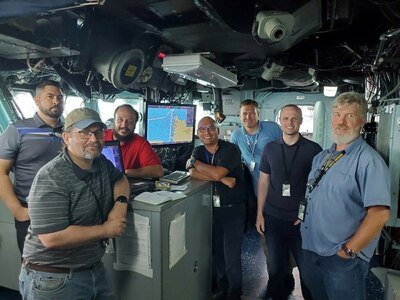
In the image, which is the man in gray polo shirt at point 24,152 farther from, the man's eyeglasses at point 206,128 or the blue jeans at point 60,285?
the man's eyeglasses at point 206,128

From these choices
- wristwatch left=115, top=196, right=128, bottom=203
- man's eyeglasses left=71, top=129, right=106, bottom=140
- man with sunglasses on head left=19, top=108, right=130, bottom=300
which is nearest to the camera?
man with sunglasses on head left=19, top=108, right=130, bottom=300

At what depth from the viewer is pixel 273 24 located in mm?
1817

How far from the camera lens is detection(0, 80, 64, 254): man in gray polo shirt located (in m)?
1.96

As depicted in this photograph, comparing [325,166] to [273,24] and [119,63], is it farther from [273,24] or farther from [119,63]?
[119,63]

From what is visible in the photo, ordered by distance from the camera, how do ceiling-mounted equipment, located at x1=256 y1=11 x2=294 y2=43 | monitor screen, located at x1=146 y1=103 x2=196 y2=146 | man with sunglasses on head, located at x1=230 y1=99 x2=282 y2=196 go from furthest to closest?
monitor screen, located at x1=146 y1=103 x2=196 y2=146, man with sunglasses on head, located at x1=230 y1=99 x2=282 y2=196, ceiling-mounted equipment, located at x1=256 y1=11 x2=294 y2=43

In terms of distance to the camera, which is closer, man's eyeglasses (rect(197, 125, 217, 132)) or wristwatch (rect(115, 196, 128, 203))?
wristwatch (rect(115, 196, 128, 203))

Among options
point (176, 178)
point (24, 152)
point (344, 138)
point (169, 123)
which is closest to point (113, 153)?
point (176, 178)

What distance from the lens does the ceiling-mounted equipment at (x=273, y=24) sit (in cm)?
182

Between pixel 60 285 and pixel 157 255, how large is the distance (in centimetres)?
49

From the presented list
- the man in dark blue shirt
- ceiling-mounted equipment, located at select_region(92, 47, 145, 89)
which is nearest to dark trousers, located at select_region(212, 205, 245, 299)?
the man in dark blue shirt

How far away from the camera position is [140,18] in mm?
2234

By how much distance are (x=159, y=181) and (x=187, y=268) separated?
632 mm

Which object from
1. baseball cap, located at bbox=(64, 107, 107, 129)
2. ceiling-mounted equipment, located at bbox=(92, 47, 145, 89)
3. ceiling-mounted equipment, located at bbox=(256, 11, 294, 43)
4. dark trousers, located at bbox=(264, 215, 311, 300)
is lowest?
dark trousers, located at bbox=(264, 215, 311, 300)

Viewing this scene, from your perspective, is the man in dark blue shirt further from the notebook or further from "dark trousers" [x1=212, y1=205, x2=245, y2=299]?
the notebook
